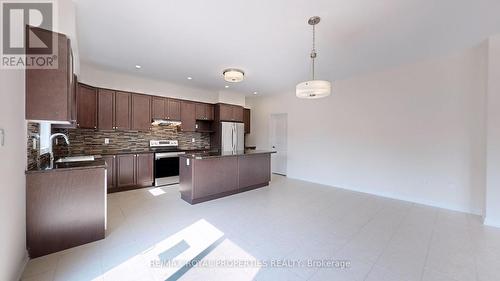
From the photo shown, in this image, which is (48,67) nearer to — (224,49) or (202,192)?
(224,49)

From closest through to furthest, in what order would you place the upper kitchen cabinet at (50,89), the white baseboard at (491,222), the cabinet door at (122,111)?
the upper kitchen cabinet at (50,89), the white baseboard at (491,222), the cabinet door at (122,111)

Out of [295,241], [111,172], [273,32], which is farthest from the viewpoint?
[111,172]

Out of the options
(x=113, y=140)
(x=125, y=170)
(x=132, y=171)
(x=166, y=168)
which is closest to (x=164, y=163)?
(x=166, y=168)

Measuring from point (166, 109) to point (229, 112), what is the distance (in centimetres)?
191

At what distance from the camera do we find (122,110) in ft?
15.4

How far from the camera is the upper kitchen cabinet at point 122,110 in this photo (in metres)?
4.64

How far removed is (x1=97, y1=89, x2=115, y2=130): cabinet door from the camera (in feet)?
14.5

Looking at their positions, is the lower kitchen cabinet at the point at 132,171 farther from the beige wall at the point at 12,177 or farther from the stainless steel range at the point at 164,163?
Result: the beige wall at the point at 12,177

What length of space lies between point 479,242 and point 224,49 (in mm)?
4399

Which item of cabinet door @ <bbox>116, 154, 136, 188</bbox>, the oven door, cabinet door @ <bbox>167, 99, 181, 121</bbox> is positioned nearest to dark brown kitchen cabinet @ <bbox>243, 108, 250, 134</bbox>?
cabinet door @ <bbox>167, 99, 181, 121</bbox>

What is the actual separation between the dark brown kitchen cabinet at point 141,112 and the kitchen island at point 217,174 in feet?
5.57

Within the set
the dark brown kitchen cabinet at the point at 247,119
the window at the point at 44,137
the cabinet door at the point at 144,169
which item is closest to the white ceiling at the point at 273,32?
the window at the point at 44,137

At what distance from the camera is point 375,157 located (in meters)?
4.55

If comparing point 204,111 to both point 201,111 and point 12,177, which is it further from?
point 12,177
